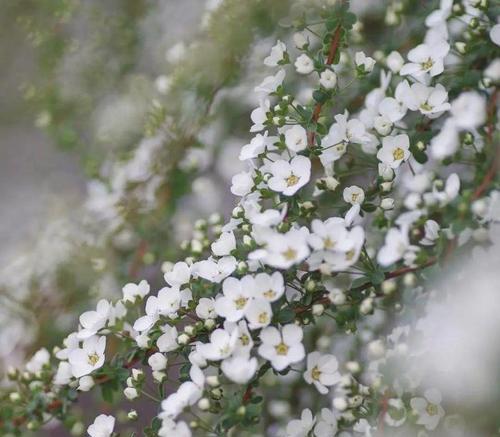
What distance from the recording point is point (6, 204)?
2.86 m

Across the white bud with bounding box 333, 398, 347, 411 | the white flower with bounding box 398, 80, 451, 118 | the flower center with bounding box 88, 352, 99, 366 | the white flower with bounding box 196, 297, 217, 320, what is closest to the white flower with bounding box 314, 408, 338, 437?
the white bud with bounding box 333, 398, 347, 411

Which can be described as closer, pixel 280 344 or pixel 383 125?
pixel 280 344

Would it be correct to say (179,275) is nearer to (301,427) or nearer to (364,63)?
(301,427)

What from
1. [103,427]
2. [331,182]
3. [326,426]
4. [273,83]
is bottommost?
[326,426]

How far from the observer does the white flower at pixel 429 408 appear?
1.01 metres

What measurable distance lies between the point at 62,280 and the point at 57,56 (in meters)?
0.61

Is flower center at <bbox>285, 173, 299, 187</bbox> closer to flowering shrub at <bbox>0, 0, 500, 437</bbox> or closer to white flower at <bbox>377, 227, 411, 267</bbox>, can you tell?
flowering shrub at <bbox>0, 0, 500, 437</bbox>

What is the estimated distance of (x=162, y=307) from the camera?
102 centimetres

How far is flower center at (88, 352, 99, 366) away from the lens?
3.51 ft

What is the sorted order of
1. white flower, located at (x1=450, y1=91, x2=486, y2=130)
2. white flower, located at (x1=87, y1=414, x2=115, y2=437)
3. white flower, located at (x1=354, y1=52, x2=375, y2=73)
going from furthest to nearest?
white flower, located at (x1=354, y1=52, x2=375, y2=73), white flower, located at (x1=87, y1=414, x2=115, y2=437), white flower, located at (x1=450, y1=91, x2=486, y2=130)

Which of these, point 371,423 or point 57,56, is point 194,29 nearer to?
point 57,56

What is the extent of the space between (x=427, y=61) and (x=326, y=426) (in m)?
0.55

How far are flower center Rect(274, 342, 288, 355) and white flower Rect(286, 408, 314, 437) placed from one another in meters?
0.19

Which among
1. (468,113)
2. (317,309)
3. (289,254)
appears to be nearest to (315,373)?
(317,309)
